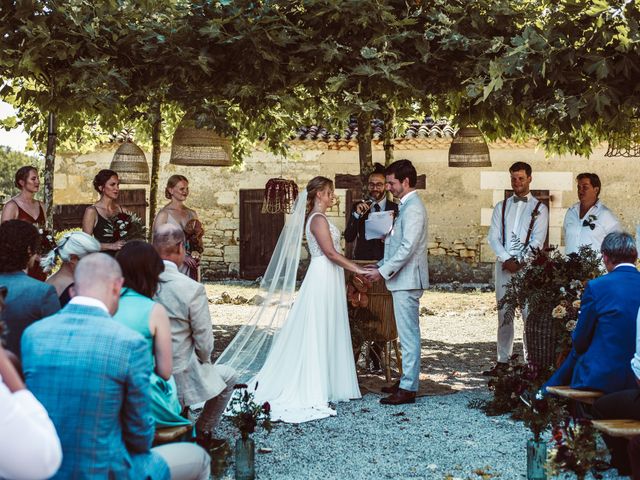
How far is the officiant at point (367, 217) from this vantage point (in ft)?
26.9

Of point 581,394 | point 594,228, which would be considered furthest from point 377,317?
point 581,394

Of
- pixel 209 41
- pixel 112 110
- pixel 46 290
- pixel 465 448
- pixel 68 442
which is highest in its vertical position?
pixel 209 41

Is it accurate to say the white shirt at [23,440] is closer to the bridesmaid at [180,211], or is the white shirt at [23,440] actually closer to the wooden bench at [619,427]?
the wooden bench at [619,427]

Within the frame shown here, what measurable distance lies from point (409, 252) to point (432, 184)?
11291 mm

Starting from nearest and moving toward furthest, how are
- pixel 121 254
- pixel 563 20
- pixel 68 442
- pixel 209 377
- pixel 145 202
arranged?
1. pixel 68 442
2. pixel 121 254
3. pixel 209 377
4. pixel 563 20
5. pixel 145 202

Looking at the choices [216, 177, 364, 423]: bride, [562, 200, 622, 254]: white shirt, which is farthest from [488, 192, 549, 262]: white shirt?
[216, 177, 364, 423]: bride

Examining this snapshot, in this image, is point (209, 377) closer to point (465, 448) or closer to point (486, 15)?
point (465, 448)

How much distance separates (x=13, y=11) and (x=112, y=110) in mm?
1110

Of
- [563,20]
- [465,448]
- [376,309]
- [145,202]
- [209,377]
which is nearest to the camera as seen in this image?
[209,377]

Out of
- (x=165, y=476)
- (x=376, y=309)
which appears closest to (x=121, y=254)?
(x=165, y=476)

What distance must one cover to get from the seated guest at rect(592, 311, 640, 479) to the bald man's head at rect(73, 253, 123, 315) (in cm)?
267

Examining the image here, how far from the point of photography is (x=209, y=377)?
196 inches

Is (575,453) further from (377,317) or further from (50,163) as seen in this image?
(50,163)

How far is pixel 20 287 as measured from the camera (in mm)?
4234
